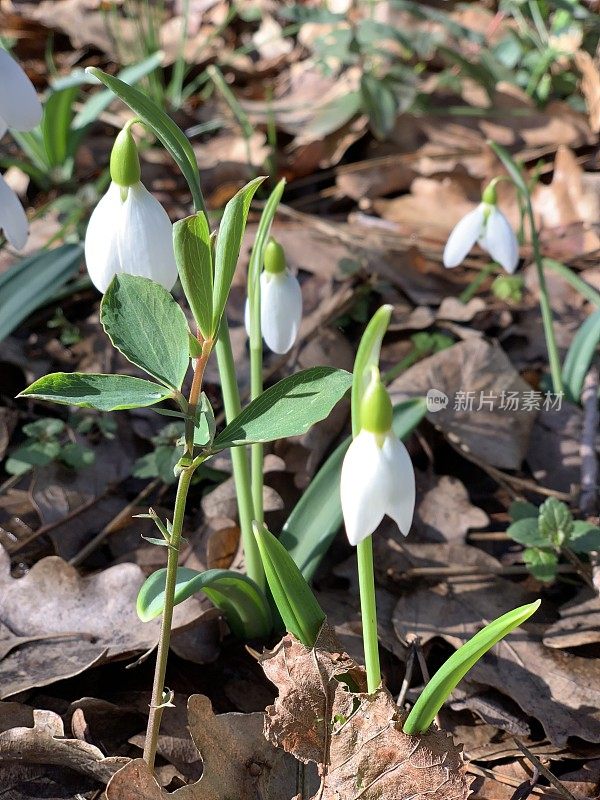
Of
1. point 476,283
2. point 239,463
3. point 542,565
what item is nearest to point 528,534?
point 542,565

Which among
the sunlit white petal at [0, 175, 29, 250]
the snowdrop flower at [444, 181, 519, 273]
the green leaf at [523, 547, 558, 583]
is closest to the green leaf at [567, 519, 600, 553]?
the green leaf at [523, 547, 558, 583]

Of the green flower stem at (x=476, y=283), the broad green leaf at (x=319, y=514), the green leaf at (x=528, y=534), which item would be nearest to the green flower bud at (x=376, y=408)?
the broad green leaf at (x=319, y=514)

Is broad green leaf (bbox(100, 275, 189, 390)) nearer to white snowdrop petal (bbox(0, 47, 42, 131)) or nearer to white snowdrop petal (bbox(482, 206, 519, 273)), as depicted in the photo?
white snowdrop petal (bbox(0, 47, 42, 131))

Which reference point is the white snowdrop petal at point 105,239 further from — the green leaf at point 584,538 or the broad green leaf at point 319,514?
the green leaf at point 584,538

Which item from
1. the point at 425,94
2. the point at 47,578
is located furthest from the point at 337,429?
the point at 425,94

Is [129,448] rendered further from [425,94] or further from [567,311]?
[425,94]

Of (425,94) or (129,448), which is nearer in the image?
(129,448)
